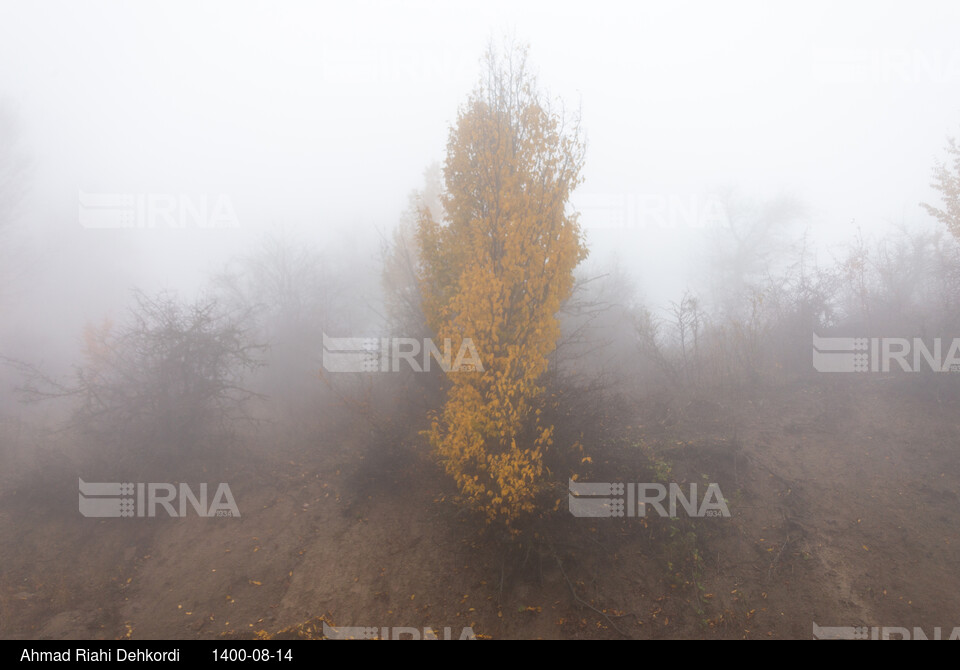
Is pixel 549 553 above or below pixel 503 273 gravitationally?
below

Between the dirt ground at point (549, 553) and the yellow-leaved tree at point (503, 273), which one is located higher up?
the yellow-leaved tree at point (503, 273)

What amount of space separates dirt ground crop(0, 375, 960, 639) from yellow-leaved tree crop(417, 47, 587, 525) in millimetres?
1444

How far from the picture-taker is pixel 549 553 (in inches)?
275

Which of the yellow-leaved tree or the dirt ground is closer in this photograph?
the dirt ground

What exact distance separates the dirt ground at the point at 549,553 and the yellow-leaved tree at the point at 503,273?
4.74 ft

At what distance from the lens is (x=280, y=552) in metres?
7.95

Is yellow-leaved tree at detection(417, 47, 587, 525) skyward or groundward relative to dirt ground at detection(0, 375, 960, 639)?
skyward

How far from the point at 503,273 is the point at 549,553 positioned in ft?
15.2

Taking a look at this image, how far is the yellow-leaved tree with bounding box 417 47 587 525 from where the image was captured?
22.6 ft

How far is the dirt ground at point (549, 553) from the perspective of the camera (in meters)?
6.51

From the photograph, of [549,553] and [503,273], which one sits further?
[503,273]

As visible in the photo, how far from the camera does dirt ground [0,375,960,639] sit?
21.4 feet

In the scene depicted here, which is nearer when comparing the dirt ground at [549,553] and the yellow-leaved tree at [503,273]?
the dirt ground at [549,553]
